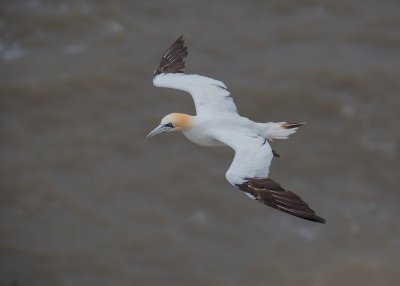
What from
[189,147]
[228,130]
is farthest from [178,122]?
[189,147]

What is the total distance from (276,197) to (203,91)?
3.49m

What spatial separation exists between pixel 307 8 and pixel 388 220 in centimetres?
882

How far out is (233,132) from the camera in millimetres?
12898

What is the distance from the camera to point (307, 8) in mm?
30453

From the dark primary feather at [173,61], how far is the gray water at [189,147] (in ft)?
38.2

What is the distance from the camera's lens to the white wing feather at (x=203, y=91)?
13883 mm

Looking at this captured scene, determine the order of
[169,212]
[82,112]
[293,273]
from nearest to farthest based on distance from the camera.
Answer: [293,273]
[169,212]
[82,112]

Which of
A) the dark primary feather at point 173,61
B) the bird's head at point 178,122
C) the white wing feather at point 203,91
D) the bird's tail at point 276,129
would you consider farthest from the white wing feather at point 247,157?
the dark primary feather at point 173,61

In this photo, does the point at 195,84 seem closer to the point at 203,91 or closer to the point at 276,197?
the point at 203,91

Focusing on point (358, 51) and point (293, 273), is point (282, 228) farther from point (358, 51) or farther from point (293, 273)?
point (358, 51)

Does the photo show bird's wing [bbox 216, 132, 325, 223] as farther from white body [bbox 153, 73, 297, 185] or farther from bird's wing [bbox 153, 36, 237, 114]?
bird's wing [bbox 153, 36, 237, 114]

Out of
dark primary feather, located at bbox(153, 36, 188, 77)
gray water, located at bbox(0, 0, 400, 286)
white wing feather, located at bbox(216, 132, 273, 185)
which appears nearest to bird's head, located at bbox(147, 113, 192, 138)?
white wing feather, located at bbox(216, 132, 273, 185)

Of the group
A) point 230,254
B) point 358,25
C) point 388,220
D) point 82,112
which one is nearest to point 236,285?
point 230,254

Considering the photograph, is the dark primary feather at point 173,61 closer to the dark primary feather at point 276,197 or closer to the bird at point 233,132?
the bird at point 233,132
